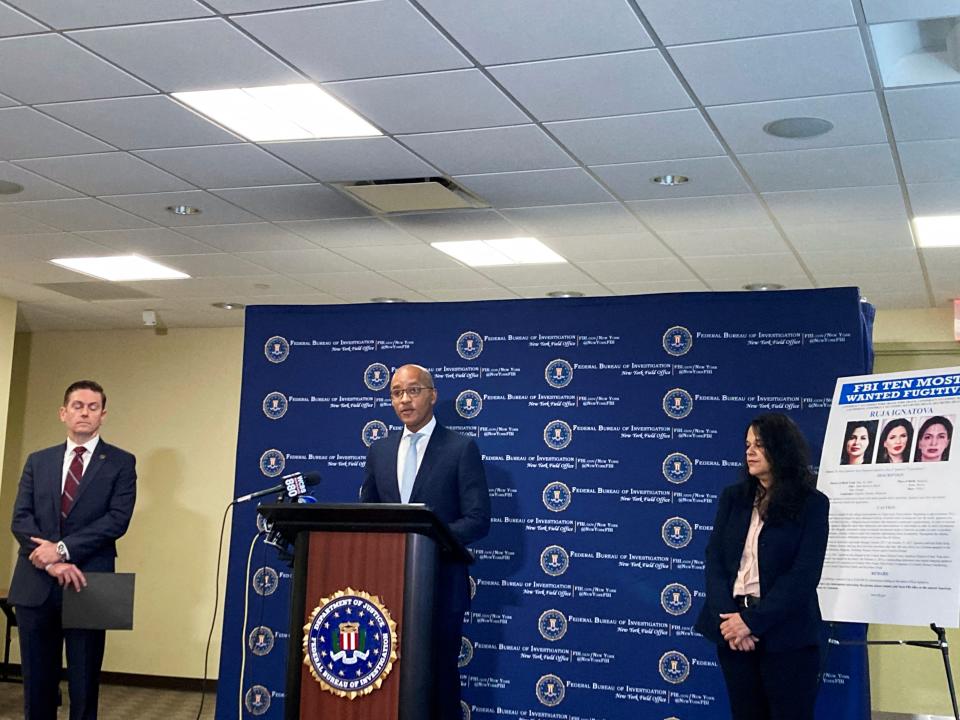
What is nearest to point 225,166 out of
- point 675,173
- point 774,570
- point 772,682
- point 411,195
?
point 411,195

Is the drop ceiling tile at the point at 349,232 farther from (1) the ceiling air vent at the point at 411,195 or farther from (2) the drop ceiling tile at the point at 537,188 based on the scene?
(2) the drop ceiling tile at the point at 537,188

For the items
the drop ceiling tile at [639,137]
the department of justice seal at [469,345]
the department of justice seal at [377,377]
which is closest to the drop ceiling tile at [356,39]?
the drop ceiling tile at [639,137]

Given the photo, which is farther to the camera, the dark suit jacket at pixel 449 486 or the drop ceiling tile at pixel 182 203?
the drop ceiling tile at pixel 182 203

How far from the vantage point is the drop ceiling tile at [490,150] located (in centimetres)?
481

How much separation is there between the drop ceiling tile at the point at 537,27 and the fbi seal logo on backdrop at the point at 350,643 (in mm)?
1931

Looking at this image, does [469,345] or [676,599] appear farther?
[469,345]

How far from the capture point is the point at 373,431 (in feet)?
18.1

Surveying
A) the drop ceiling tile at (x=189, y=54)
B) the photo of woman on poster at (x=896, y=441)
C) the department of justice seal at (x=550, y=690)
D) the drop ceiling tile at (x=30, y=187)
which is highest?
the drop ceiling tile at (x=189, y=54)

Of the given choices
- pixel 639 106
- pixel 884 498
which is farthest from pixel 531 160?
pixel 884 498

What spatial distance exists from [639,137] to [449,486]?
167 centimetres

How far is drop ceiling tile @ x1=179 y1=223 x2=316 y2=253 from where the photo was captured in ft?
21.2

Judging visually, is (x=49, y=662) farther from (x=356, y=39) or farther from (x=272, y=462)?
(x=356, y=39)

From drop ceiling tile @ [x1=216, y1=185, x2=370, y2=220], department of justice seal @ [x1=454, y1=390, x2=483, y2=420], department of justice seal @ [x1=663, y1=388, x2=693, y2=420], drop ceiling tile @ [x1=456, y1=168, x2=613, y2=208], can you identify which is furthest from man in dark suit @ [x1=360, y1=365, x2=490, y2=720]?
drop ceiling tile @ [x1=216, y1=185, x2=370, y2=220]

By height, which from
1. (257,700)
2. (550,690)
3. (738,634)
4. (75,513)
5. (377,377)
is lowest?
(257,700)
